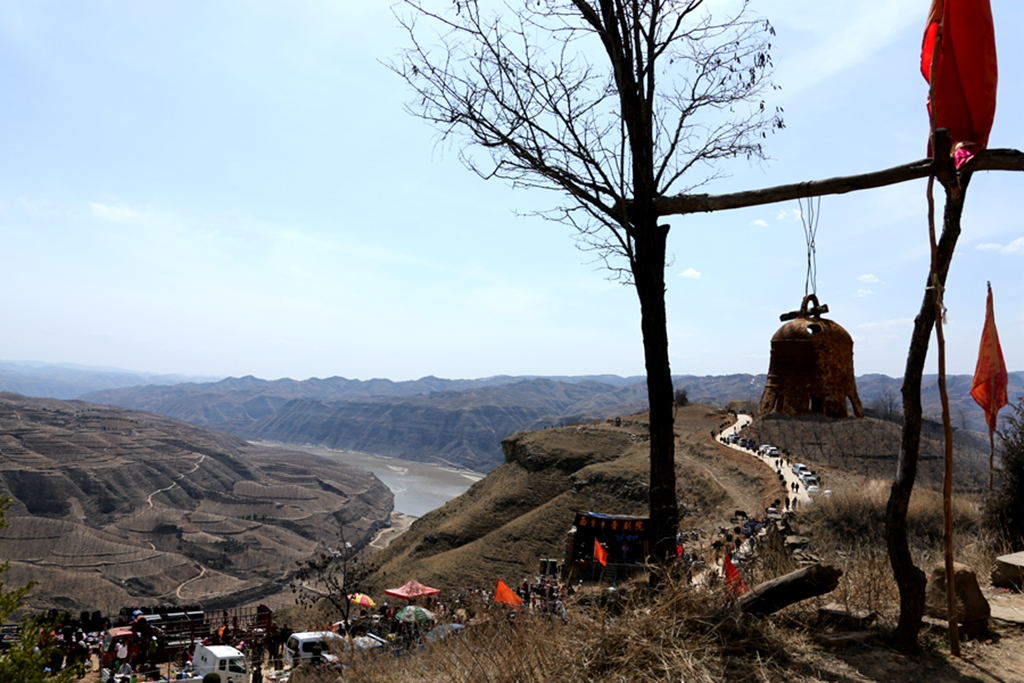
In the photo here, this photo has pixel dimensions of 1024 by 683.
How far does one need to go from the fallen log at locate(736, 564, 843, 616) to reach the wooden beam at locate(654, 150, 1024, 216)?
2.96 metres

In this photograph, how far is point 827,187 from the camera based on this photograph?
18.7 feet

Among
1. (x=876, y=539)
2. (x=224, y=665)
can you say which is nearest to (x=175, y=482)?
(x=224, y=665)

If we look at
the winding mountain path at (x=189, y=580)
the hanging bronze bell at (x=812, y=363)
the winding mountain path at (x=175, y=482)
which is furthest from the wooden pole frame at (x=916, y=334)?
the winding mountain path at (x=175, y=482)

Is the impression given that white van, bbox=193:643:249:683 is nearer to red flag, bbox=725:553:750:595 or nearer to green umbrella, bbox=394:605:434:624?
green umbrella, bbox=394:605:434:624

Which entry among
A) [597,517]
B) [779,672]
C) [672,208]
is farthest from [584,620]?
[597,517]

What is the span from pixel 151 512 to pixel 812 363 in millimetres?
88440

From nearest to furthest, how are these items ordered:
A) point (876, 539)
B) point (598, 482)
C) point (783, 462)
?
point (876, 539) < point (783, 462) < point (598, 482)

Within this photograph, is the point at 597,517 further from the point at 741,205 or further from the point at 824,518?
the point at 741,205

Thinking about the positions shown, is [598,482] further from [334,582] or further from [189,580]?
[189,580]

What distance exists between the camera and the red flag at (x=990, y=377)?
27.5 feet

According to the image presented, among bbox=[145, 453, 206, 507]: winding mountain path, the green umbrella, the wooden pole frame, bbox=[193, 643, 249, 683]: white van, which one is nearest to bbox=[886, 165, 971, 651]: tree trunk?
the wooden pole frame

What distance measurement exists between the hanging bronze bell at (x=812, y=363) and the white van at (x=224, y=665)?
3047 cm

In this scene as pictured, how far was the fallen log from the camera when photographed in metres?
5.11

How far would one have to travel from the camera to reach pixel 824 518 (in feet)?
60.1
